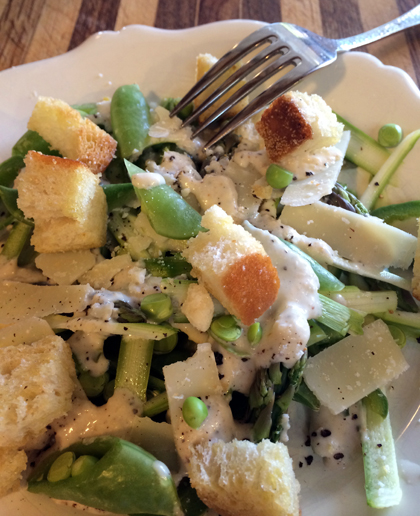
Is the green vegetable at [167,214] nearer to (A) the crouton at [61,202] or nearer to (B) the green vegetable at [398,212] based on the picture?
(A) the crouton at [61,202]

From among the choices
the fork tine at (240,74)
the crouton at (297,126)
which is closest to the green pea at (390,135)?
Answer: the crouton at (297,126)

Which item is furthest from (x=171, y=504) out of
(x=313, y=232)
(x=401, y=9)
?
(x=401, y=9)

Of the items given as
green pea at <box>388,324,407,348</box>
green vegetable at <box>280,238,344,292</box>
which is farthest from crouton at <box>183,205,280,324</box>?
green pea at <box>388,324,407,348</box>

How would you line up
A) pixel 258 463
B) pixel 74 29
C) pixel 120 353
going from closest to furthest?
1. pixel 258 463
2. pixel 120 353
3. pixel 74 29

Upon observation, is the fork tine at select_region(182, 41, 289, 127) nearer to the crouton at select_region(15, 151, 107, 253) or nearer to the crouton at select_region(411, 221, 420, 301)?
the crouton at select_region(15, 151, 107, 253)

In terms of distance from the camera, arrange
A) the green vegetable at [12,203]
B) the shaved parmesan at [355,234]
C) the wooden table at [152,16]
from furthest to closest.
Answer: the wooden table at [152,16] → the green vegetable at [12,203] → the shaved parmesan at [355,234]

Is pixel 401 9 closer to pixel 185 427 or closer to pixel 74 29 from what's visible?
pixel 74 29
